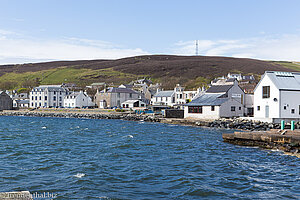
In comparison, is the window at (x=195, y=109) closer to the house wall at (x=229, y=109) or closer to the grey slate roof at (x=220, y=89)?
the house wall at (x=229, y=109)

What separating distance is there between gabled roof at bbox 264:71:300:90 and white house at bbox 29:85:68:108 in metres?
85.0

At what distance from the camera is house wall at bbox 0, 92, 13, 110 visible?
10900 cm

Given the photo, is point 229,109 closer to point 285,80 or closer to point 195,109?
point 195,109

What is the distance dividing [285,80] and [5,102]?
96402 millimetres

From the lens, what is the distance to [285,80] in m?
45.7

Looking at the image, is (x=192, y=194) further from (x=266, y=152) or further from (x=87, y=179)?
(x=266, y=152)

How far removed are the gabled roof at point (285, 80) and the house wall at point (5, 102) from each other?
9296 cm

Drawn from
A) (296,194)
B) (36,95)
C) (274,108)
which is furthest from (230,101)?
(36,95)

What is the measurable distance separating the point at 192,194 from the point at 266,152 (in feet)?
38.9

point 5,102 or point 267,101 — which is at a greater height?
point 267,101

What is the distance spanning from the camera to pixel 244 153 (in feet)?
74.4

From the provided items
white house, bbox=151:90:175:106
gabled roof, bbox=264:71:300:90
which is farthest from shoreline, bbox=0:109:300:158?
white house, bbox=151:90:175:106

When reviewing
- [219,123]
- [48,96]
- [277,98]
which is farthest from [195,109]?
[48,96]

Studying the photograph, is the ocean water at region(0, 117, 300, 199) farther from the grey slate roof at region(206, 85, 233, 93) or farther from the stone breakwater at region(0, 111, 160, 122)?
the stone breakwater at region(0, 111, 160, 122)
